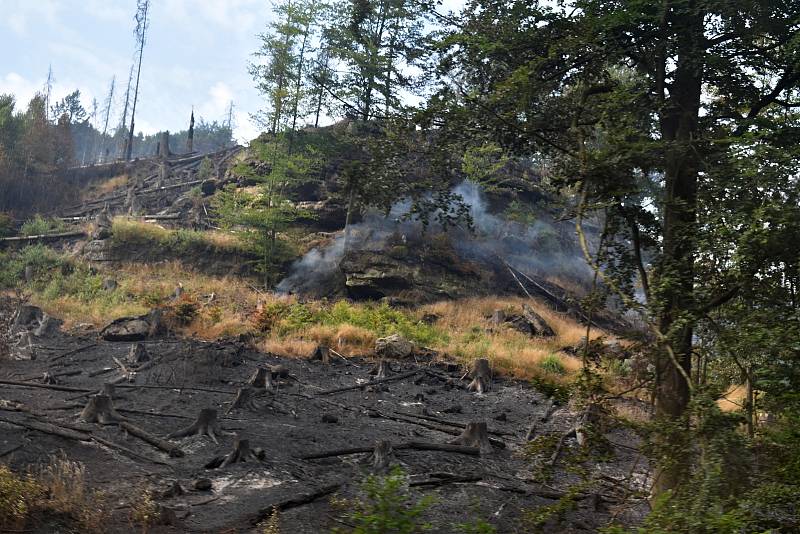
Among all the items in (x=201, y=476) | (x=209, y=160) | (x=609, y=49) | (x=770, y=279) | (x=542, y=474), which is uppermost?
(x=209, y=160)

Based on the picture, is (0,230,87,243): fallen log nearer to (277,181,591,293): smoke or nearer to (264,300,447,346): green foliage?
(277,181,591,293): smoke

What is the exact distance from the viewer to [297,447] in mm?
10594

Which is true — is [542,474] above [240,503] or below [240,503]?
above

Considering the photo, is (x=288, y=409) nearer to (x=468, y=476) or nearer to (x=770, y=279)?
(x=468, y=476)

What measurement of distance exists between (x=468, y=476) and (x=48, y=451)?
19.5 feet

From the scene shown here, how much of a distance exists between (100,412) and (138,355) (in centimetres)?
607

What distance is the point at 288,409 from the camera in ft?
43.8

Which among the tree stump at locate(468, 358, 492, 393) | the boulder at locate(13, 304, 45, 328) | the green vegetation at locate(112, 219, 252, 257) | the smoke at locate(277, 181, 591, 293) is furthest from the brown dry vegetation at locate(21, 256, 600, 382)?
the smoke at locate(277, 181, 591, 293)

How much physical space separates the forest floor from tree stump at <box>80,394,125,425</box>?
19cm

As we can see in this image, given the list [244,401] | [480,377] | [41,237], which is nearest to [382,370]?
[480,377]

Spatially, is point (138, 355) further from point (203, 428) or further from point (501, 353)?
point (501, 353)

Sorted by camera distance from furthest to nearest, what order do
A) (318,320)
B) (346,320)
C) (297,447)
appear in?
(346,320), (318,320), (297,447)

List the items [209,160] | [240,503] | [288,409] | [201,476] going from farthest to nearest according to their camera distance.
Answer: [209,160], [288,409], [201,476], [240,503]

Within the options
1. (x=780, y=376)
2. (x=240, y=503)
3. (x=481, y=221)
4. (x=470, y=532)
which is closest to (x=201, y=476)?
(x=240, y=503)
